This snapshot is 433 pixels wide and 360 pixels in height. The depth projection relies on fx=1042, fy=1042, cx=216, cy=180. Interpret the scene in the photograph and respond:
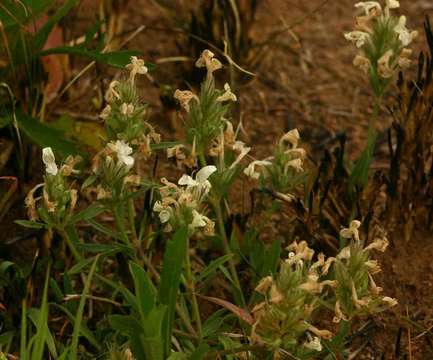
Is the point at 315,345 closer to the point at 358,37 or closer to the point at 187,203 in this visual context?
the point at 187,203

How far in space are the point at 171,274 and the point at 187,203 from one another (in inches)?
5.4

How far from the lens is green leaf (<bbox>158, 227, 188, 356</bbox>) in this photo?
1870mm

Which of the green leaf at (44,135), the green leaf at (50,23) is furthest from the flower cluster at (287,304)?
the green leaf at (50,23)

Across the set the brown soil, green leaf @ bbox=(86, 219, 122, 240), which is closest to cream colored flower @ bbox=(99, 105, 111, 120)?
green leaf @ bbox=(86, 219, 122, 240)

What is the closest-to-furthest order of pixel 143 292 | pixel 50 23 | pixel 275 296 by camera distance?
1. pixel 275 296
2. pixel 143 292
3. pixel 50 23

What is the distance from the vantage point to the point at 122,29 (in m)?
3.23

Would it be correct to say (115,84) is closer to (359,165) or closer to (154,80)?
(359,165)

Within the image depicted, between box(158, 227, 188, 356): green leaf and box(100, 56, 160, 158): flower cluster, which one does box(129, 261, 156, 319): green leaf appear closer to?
box(158, 227, 188, 356): green leaf

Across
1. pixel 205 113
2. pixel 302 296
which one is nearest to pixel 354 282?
pixel 302 296

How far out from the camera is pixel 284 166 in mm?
2133

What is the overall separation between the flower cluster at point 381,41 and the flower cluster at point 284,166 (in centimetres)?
24

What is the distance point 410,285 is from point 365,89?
2.99ft

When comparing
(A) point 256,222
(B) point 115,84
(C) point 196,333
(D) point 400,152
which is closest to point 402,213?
(D) point 400,152

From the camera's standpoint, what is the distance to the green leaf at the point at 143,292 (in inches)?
72.7
